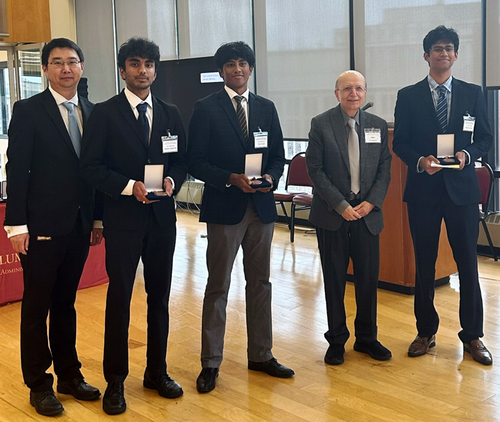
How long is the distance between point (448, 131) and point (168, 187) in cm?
160

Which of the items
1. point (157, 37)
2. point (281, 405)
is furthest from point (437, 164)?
point (157, 37)

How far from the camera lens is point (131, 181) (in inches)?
116

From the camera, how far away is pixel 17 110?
2.94m

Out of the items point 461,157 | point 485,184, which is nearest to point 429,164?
point 461,157

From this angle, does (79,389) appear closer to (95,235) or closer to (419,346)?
(95,235)

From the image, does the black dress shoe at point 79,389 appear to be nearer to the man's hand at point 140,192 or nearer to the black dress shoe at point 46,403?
the black dress shoe at point 46,403

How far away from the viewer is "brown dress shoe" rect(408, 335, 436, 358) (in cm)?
377

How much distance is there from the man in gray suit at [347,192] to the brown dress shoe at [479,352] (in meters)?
0.45

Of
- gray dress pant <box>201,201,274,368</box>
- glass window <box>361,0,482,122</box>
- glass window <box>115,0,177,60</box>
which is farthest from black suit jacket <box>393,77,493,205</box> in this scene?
glass window <box>115,0,177,60</box>

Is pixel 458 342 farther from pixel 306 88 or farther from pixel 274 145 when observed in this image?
pixel 306 88

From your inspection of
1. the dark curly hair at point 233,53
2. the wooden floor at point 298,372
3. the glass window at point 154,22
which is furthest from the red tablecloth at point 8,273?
the glass window at point 154,22

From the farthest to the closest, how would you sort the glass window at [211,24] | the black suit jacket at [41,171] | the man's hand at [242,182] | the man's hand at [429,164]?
the glass window at [211,24]
the man's hand at [429,164]
the man's hand at [242,182]
the black suit jacket at [41,171]

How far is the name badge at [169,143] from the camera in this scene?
305cm

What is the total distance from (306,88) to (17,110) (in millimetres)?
4988
